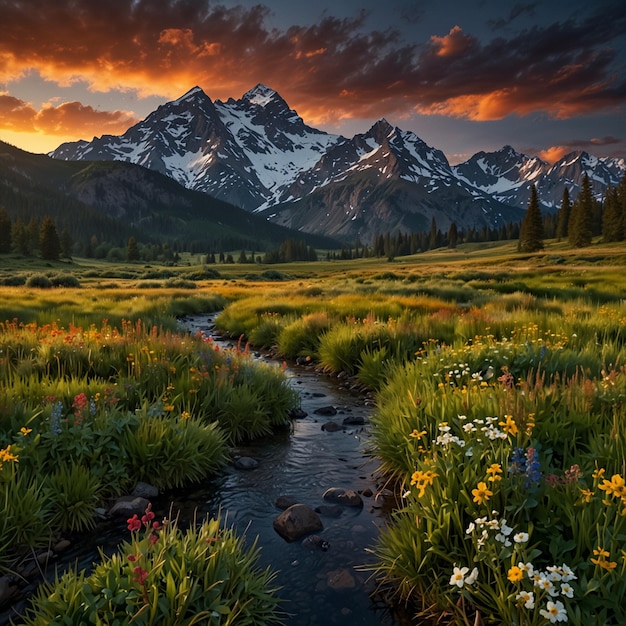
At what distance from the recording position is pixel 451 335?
14211 millimetres

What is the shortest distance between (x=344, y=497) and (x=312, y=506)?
0.50 meters

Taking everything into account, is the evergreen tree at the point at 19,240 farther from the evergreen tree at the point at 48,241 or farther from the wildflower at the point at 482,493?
the wildflower at the point at 482,493

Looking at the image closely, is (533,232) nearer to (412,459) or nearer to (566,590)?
(412,459)

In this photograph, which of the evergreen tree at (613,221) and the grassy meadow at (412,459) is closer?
the grassy meadow at (412,459)

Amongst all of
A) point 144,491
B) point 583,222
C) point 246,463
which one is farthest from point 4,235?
point 583,222

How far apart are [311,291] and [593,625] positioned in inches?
1366

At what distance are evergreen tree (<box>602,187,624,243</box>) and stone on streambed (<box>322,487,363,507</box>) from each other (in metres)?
133

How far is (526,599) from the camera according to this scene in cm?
320

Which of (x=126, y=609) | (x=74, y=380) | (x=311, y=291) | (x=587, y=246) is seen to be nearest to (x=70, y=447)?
(x=74, y=380)

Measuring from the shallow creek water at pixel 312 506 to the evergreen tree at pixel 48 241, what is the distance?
135990mm

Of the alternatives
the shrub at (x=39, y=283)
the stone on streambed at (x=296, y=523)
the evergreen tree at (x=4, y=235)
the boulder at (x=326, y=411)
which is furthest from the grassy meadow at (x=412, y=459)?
the evergreen tree at (x=4, y=235)

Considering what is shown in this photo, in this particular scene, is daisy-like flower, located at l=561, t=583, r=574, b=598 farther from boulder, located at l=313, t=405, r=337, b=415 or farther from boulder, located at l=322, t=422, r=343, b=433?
boulder, located at l=313, t=405, r=337, b=415

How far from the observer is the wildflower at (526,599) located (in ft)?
10.0

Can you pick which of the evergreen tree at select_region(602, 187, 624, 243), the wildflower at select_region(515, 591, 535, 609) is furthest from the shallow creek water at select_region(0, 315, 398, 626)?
the evergreen tree at select_region(602, 187, 624, 243)
